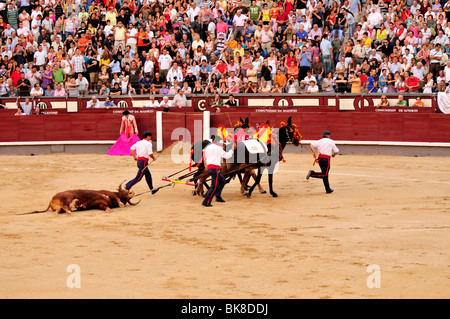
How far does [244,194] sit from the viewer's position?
13.8 meters

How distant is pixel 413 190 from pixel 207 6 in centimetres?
1196

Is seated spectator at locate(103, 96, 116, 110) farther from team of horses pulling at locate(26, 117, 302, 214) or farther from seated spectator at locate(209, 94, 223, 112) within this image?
team of horses pulling at locate(26, 117, 302, 214)

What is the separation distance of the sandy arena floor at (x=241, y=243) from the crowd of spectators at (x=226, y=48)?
587cm

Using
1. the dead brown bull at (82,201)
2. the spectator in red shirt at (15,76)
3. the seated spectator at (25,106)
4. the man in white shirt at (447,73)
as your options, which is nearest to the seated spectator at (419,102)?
the man in white shirt at (447,73)

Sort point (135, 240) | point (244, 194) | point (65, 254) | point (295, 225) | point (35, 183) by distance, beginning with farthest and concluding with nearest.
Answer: point (35, 183)
point (244, 194)
point (295, 225)
point (135, 240)
point (65, 254)

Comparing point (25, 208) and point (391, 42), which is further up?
point (391, 42)

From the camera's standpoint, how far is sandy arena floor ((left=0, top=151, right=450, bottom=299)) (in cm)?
759

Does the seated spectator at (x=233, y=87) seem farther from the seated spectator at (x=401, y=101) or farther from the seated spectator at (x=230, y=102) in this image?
the seated spectator at (x=401, y=101)

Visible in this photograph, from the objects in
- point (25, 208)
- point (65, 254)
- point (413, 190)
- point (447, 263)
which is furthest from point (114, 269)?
point (413, 190)

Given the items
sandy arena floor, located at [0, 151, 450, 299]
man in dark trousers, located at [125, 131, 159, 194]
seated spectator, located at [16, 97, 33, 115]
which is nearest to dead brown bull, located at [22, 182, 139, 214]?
sandy arena floor, located at [0, 151, 450, 299]

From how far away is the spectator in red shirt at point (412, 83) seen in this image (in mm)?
20438

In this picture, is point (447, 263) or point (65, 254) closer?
point (447, 263)

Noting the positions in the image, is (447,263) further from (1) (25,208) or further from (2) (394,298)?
(1) (25,208)

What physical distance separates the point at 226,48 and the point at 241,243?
46.1 ft
